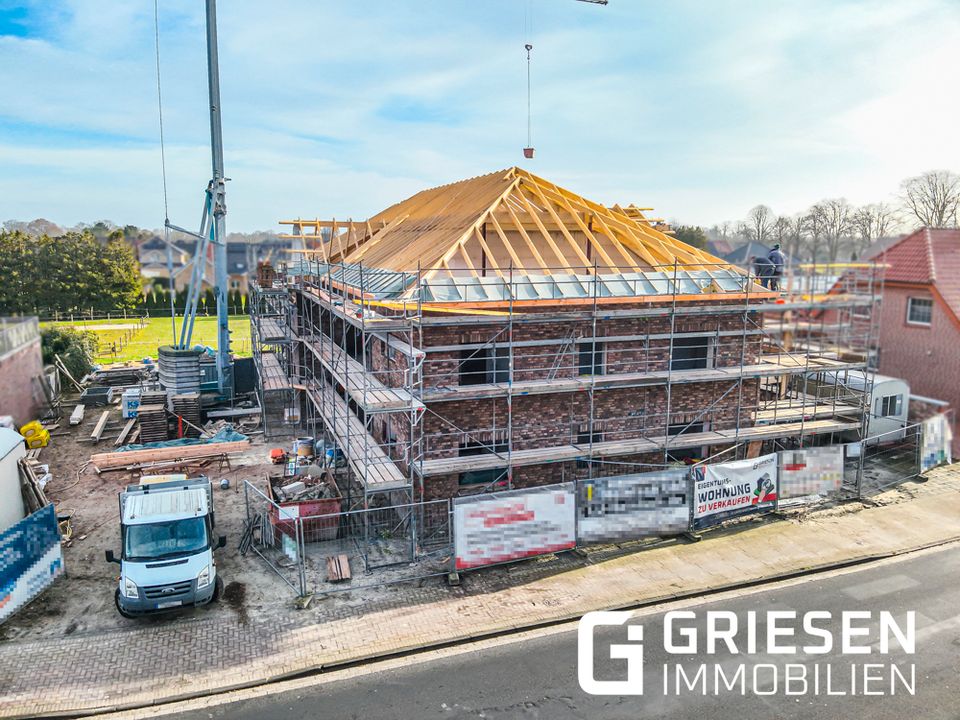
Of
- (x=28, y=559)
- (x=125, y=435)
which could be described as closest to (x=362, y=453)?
(x=28, y=559)

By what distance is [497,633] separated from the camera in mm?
11281

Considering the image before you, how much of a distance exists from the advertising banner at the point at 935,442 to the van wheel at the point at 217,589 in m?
18.0

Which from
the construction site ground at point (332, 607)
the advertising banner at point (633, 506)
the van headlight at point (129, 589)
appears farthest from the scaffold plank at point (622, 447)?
the van headlight at point (129, 589)

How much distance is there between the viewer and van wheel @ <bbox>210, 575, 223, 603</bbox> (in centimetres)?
1212

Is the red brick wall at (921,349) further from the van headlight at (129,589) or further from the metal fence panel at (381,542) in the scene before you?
the van headlight at (129,589)

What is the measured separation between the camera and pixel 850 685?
9.87 metres

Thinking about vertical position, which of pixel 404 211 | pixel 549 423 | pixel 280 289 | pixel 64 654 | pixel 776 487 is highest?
pixel 404 211

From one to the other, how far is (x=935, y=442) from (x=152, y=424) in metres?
23.7

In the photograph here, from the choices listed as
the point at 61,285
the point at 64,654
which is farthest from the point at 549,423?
the point at 61,285

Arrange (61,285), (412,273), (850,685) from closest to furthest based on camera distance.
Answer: (850,685)
(412,273)
(61,285)

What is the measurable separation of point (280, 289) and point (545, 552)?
15504 mm

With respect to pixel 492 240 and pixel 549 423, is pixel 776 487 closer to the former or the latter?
pixel 549 423

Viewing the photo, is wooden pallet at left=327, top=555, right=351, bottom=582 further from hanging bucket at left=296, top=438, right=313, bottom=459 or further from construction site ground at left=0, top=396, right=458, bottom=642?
hanging bucket at left=296, top=438, right=313, bottom=459

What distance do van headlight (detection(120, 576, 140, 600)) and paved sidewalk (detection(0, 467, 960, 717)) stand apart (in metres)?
0.62
